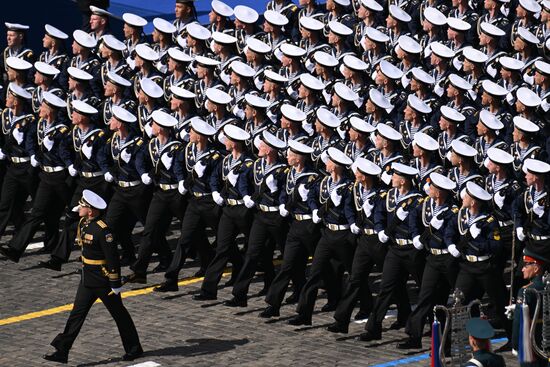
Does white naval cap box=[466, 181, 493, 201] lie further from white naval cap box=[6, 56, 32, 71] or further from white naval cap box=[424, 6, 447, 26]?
white naval cap box=[6, 56, 32, 71]

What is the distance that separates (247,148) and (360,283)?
302 cm

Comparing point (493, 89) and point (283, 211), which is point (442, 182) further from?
point (493, 89)

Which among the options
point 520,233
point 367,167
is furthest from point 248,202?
point 520,233

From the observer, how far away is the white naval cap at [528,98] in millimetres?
21609

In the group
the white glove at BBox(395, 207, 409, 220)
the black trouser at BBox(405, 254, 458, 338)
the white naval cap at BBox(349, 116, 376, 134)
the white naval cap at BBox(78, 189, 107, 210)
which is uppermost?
the white naval cap at BBox(349, 116, 376, 134)

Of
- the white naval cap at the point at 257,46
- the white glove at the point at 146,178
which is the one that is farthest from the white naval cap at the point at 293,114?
the white naval cap at the point at 257,46

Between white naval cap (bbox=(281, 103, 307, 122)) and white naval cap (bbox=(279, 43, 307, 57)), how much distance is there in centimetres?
216

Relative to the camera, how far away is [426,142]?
801 inches

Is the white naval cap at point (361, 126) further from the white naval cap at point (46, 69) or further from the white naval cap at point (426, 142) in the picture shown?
the white naval cap at point (46, 69)

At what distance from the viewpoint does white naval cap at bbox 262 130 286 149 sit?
2091 centimetres

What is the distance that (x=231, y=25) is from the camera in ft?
83.2

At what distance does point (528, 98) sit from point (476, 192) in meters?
3.04

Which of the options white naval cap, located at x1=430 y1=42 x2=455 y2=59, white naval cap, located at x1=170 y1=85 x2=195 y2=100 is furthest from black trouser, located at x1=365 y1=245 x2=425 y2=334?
white naval cap, located at x1=430 y1=42 x2=455 y2=59

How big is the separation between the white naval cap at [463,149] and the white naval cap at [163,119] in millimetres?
3911
